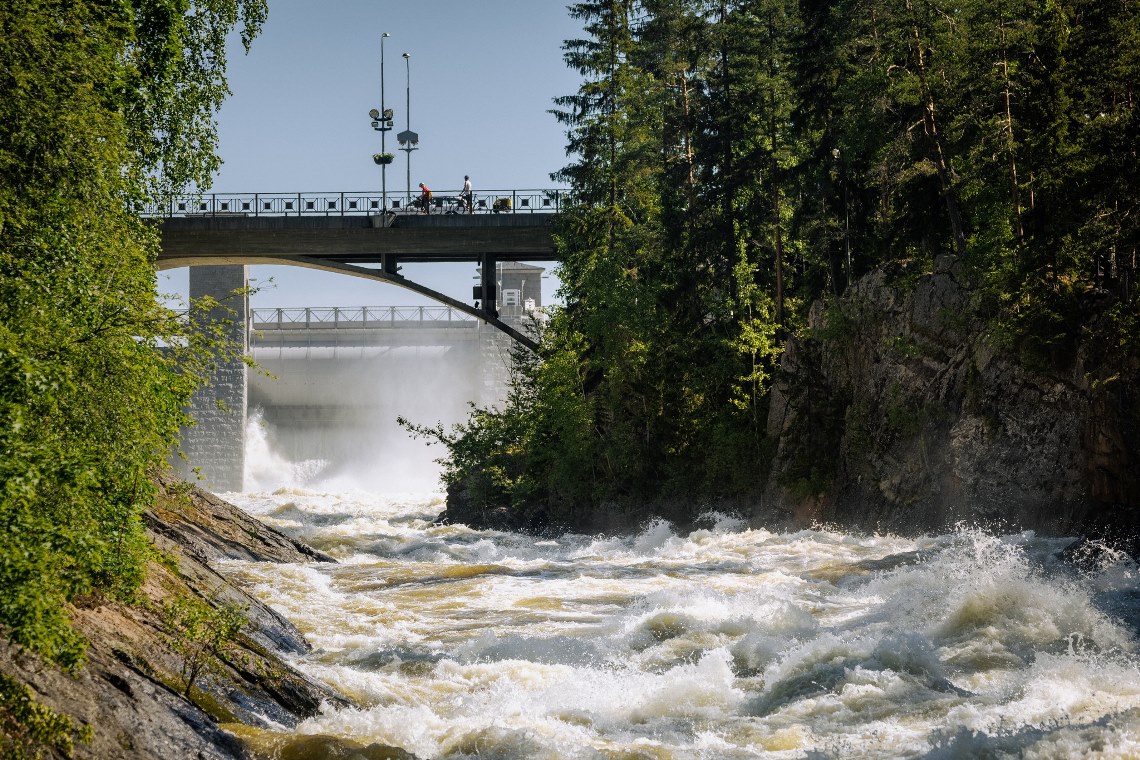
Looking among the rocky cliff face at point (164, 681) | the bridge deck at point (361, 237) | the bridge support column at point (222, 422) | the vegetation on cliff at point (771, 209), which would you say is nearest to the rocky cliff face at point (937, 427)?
the vegetation on cliff at point (771, 209)

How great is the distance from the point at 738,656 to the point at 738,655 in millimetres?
24

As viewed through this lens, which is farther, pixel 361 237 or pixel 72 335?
pixel 361 237

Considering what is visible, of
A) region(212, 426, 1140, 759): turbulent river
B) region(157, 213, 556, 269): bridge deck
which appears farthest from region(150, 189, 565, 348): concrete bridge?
region(212, 426, 1140, 759): turbulent river

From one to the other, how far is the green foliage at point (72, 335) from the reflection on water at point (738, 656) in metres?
2.20

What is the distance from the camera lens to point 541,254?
132ft

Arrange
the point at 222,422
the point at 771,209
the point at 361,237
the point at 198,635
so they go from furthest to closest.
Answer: the point at 222,422 < the point at 361,237 < the point at 771,209 < the point at 198,635

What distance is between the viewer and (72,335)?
8.42 meters

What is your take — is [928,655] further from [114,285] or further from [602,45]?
[602,45]

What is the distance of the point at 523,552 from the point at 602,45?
1698cm

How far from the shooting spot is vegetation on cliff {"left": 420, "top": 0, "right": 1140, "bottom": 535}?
68.2ft

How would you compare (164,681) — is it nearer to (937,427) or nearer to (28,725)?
(28,725)

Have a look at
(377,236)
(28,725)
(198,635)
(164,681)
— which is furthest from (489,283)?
(28,725)

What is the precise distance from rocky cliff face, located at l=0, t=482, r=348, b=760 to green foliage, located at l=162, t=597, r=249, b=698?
5 cm

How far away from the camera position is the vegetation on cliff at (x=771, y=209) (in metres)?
20.8
